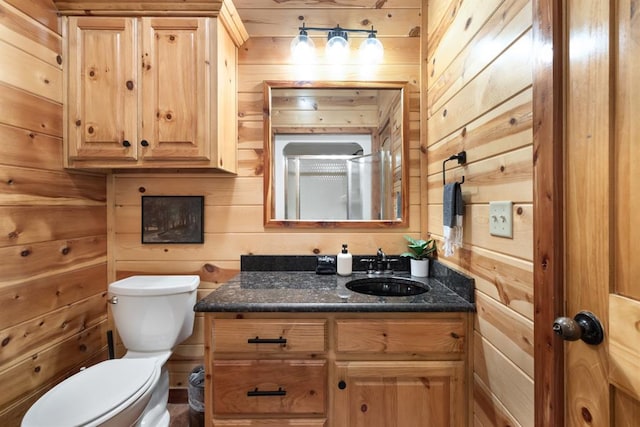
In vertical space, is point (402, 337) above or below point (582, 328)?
below

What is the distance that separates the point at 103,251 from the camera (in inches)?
67.9

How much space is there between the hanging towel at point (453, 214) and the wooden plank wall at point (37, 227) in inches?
74.4

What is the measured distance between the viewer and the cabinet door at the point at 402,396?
117 centimetres

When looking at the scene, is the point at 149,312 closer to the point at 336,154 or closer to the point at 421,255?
the point at 336,154

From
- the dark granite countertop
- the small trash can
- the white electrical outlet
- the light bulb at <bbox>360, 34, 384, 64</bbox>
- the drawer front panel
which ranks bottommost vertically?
the small trash can

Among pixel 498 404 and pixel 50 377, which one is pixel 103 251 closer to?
pixel 50 377

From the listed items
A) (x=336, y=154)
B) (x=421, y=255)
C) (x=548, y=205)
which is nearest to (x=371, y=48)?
(x=336, y=154)

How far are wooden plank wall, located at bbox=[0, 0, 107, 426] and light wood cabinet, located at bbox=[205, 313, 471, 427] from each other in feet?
2.79

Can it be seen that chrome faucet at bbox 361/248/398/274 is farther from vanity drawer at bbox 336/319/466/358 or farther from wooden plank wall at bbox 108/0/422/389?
vanity drawer at bbox 336/319/466/358

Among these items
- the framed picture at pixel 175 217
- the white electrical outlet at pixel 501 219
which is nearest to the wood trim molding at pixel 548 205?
the white electrical outlet at pixel 501 219

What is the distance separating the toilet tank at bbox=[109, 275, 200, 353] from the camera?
1.46m

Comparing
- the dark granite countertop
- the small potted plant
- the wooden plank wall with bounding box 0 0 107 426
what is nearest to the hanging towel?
the dark granite countertop

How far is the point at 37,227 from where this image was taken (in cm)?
133

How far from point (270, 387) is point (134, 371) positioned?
621mm
